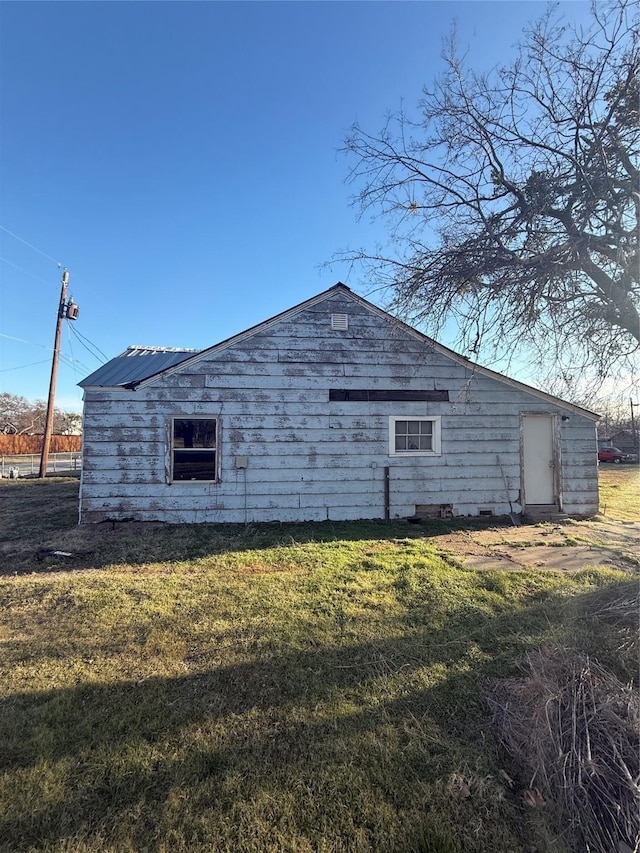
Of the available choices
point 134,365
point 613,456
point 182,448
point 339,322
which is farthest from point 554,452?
point 613,456

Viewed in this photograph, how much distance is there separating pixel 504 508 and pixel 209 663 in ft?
24.3

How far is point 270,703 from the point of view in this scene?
279 centimetres

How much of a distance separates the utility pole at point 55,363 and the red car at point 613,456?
34623mm

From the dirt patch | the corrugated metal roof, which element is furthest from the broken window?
the corrugated metal roof

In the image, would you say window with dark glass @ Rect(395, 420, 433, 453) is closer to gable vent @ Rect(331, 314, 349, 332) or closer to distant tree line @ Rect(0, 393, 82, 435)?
gable vent @ Rect(331, 314, 349, 332)

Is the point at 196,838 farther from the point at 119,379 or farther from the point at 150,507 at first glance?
the point at 119,379

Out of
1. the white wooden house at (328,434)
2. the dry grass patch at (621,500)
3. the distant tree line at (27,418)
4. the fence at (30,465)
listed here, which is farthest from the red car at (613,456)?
the distant tree line at (27,418)

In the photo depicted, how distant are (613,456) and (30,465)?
1545 inches

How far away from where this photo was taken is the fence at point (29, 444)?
32.7 metres

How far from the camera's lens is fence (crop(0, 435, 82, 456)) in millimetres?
32656

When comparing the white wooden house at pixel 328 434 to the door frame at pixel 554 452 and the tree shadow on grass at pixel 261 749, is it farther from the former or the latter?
the tree shadow on grass at pixel 261 749

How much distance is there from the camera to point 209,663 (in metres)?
3.27

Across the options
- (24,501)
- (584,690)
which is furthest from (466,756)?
(24,501)

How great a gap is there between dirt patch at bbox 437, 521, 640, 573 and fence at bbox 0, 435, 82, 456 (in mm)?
31383
